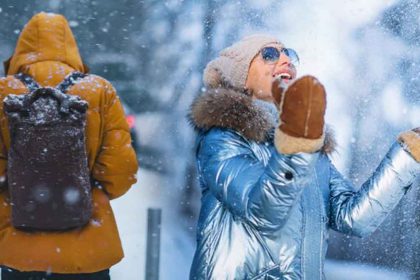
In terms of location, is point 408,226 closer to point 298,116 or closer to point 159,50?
point 159,50

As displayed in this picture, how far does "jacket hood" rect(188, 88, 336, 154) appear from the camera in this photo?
2.28m

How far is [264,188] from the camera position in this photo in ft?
6.49

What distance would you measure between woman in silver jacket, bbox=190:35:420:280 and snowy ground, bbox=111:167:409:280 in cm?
321

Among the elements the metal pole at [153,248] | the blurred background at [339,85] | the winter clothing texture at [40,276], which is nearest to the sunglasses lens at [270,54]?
the winter clothing texture at [40,276]

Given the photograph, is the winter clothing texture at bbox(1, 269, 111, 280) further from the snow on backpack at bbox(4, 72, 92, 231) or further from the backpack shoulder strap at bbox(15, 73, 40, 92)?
the backpack shoulder strap at bbox(15, 73, 40, 92)

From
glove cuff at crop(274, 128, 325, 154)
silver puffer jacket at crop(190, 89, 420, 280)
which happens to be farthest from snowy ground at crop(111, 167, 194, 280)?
glove cuff at crop(274, 128, 325, 154)

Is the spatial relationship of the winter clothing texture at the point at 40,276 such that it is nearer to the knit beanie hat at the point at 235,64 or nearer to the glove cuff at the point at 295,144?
the knit beanie hat at the point at 235,64

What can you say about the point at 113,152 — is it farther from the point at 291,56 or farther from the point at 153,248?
the point at 153,248

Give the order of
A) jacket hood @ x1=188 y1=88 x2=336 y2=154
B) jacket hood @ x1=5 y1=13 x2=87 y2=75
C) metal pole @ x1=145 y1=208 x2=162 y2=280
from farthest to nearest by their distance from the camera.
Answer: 1. metal pole @ x1=145 y1=208 x2=162 y2=280
2. jacket hood @ x1=5 y1=13 x2=87 y2=75
3. jacket hood @ x1=188 y1=88 x2=336 y2=154

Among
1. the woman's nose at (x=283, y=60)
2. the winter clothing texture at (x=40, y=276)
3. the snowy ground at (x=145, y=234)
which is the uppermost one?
the woman's nose at (x=283, y=60)

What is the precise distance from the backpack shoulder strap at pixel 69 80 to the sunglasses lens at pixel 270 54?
0.83 metres

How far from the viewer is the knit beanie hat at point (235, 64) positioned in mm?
2502

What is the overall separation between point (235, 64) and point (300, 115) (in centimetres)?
68

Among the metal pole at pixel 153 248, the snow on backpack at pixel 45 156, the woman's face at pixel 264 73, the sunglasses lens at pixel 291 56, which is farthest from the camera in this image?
the metal pole at pixel 153 248
